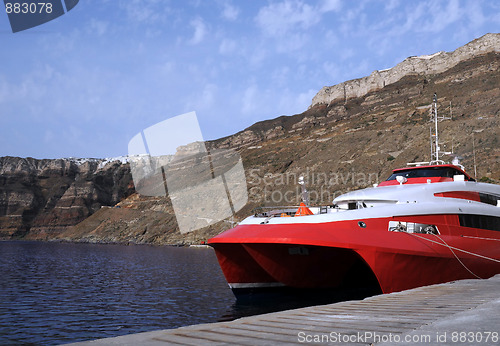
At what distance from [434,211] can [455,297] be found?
26.4 ft

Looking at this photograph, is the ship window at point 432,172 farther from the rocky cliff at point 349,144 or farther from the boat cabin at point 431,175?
the rocky cliff at point 349,144

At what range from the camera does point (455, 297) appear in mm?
9297

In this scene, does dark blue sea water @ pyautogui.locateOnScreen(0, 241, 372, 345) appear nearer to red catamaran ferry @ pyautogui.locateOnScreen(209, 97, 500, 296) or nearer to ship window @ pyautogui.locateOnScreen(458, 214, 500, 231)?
red catamaran ferry @ pyautogui.locateOnScreen(209, 97, 500, 296)

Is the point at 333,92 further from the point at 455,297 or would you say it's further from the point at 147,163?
the point at 455,297

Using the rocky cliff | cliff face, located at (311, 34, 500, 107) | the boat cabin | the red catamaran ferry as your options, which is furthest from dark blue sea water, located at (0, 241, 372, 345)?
Result: cliff face, located at (311, 34, 500, 107)

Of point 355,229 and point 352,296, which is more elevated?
point 355,229

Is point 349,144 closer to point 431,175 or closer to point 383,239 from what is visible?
point 431,175

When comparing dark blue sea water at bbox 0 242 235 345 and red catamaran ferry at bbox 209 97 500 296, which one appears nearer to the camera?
dark blue sea water at bbox 0 242 235 345

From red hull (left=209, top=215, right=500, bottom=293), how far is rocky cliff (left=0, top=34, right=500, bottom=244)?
30.2 metres

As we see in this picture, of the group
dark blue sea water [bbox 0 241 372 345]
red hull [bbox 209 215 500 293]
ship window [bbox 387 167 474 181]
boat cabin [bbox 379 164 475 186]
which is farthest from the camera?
ship window [bbox 387 167 474 181]

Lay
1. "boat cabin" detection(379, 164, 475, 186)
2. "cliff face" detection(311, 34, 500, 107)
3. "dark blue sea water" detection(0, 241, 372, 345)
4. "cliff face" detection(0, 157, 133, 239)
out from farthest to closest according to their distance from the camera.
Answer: "cliff face" detection(0, 157, 133, 239) < "cliff face" detection(311, 34, 500, 107) < "boat cabin" detection(379, 164, 475, 186) < "dark blue sea water" detection(0, 241, 372, 345)

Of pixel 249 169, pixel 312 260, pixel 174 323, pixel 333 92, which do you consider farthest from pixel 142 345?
pixel 333 92

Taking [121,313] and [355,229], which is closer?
[355,229]

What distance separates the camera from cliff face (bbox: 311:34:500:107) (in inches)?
4171
